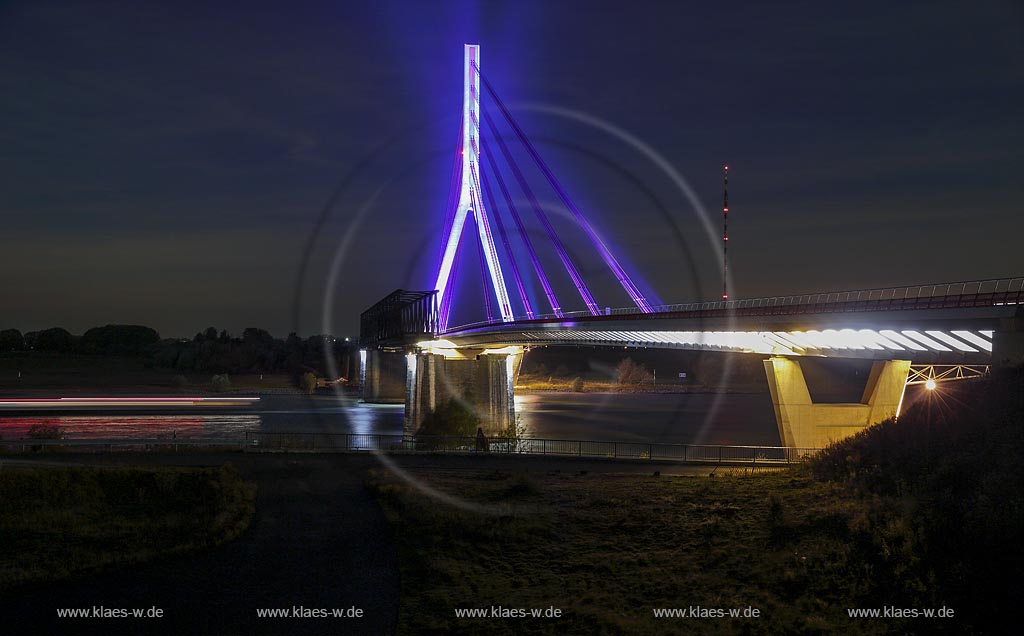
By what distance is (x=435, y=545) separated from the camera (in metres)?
19.8

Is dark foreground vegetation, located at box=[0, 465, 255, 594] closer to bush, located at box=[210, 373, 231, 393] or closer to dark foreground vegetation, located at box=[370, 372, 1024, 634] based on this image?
dark foreground vegetation, located at box=[370, 372, 1024, 634]

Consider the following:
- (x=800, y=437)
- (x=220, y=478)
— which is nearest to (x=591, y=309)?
(x=800, y=437)

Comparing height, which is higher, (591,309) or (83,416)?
(591,309)

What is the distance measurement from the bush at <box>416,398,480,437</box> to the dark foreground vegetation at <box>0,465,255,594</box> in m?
26.9

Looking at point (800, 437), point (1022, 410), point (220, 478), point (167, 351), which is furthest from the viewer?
point (167, 351)

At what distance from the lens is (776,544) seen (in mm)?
17203

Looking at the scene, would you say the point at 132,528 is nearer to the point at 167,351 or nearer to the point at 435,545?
the point at 435,545

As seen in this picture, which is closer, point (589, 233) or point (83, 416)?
point (589, 233)

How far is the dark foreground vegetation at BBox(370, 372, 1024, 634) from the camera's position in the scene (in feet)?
44.8

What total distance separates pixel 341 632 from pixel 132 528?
1062 cm

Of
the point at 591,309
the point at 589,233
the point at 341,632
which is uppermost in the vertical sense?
the point at 589,233

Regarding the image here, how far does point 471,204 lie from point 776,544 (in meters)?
60.9
